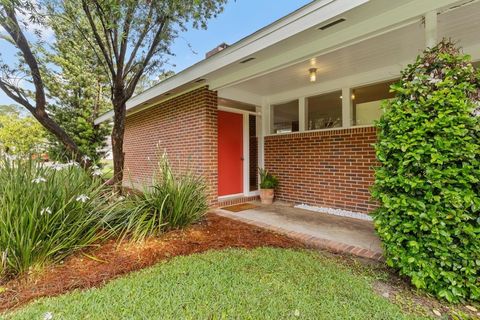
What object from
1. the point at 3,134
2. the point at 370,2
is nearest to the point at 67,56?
the point at 3,134

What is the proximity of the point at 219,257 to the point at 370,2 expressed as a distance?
324 cm

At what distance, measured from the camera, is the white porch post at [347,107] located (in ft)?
16.4

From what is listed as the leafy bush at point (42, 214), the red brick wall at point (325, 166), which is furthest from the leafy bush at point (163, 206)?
the red brick wall at point (325, 166)

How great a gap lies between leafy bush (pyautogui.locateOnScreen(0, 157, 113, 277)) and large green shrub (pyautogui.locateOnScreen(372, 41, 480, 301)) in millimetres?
3216

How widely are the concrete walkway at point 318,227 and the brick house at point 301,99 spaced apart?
724 millimetres

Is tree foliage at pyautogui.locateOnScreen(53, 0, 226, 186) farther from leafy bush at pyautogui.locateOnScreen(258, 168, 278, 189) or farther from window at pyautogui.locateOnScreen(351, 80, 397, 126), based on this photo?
window at pyautogui.locateOnScreen(351, 80, 397, 126)

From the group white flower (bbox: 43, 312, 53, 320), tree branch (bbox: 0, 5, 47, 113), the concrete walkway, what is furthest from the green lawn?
tree branch (bbox: 0, 5, 47, 113)

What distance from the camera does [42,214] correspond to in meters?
2.56

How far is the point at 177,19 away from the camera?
508 centimetres

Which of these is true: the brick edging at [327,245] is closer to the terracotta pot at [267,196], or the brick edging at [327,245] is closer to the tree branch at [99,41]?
the terracotta pot at [267,196]

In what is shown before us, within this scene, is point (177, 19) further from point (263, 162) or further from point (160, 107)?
point (263, 162)

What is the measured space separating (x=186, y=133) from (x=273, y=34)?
3220mm

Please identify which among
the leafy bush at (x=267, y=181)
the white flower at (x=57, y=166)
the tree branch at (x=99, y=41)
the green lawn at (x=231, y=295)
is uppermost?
the tree branch at (x=99, y=41)

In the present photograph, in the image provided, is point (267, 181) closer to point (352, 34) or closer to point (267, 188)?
point (267, 188)
